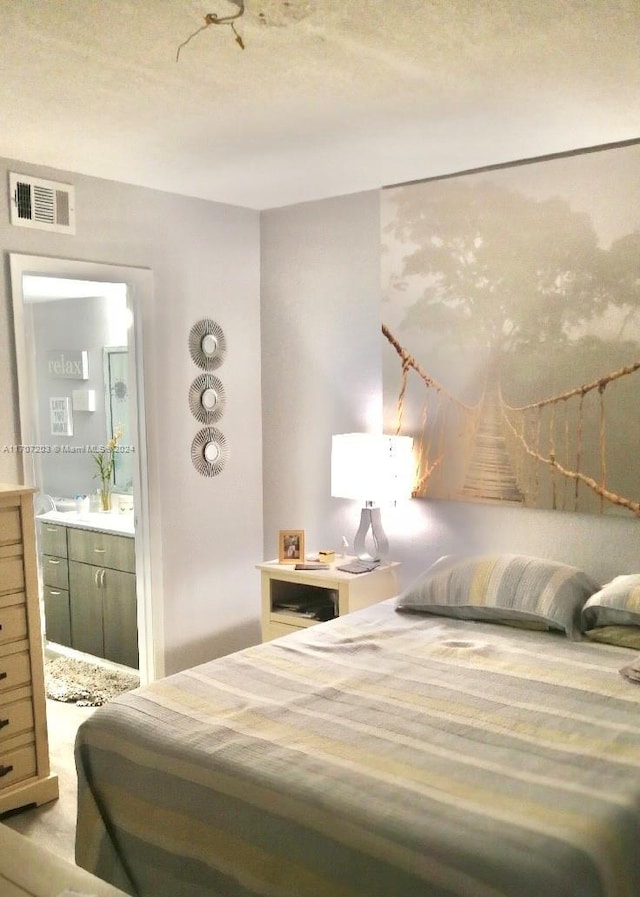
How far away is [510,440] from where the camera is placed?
340cm

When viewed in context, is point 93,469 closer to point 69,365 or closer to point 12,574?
point 69,365

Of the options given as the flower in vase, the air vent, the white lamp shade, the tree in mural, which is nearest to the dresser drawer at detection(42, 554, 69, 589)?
the flower in vase

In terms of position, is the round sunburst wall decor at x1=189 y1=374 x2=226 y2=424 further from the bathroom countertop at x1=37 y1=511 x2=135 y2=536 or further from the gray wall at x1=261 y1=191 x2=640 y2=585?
the bathroom countertop at x1=37 y1=511 x2=135 y2=536

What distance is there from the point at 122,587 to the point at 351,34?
297 centimetres

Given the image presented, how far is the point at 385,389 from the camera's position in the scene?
12.5 feet

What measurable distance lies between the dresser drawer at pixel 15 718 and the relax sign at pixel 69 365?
→ 2317 millimetres

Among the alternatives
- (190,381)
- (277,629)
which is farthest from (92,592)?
(190,381)

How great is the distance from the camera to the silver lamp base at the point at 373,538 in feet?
12.1

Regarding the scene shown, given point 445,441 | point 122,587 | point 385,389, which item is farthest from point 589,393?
point 122,587

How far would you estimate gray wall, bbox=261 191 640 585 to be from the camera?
3682 millimetres

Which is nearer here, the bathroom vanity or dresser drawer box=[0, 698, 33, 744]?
dresser drawer box=[0, 698, 33, 744]

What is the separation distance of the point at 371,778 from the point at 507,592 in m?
1.28

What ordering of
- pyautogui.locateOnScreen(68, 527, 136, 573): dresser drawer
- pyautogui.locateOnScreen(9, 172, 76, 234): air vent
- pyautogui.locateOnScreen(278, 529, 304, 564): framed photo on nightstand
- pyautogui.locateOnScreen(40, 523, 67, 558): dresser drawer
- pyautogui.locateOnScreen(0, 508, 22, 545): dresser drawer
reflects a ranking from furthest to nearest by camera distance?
1. pyautogui.locateOnScreen(40, 523, 67, 558): dresser drawer
2. pyautogui.locateOnScreen(68, 527, 136, 573): dresser drawer
3. pyautogui.locateOnScreen(278, 529, 304, 564): framed photo on nightstand
4. pyautogui.locateOnScreen(9, 172, 76, 234): air vent
5. pyautogui.locateOnScreen(0, 508, 22, 545): dresser drawer

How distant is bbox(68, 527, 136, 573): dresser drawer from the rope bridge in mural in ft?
5.03
